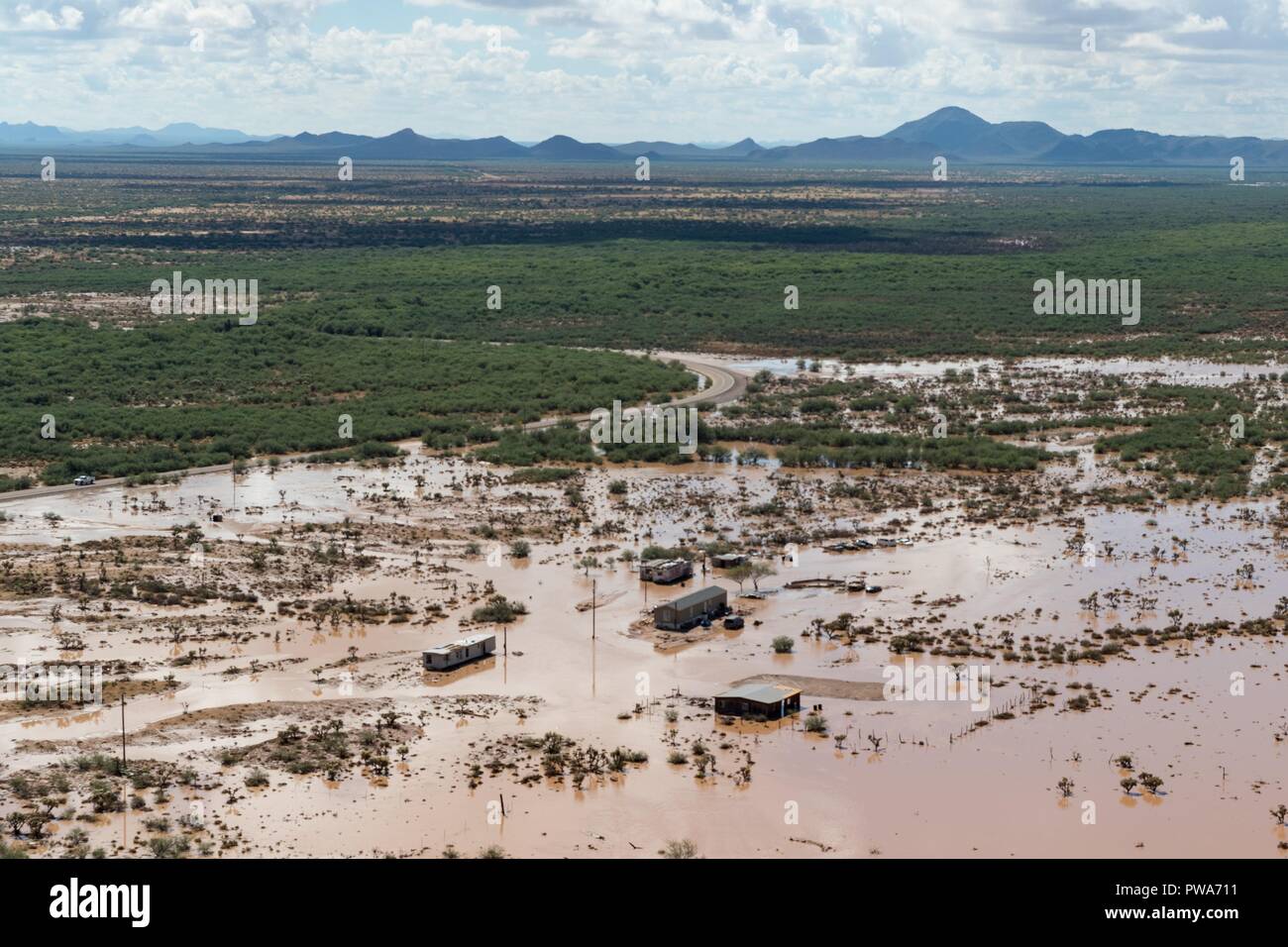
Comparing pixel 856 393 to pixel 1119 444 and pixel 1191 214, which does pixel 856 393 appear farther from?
pixel 1191 214

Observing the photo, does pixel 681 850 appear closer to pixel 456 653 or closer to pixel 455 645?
pixel 456 653

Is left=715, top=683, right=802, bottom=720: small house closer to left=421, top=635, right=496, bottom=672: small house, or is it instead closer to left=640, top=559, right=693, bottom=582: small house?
left=421, top=635, right=496, bottom=672: small house

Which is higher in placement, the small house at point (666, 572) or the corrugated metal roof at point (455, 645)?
the small house at point (666, 572)

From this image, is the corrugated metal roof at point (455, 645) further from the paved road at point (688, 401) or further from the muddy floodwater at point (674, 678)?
the paved road at point (688, 401)

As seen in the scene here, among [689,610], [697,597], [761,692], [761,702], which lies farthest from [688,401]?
[761,702]

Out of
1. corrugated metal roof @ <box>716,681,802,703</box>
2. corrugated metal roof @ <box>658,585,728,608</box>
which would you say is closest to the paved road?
corrugated metal roof @ <box>658,585,728,608</box>

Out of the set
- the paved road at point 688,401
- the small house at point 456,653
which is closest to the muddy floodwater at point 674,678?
the small house at point 456,653
